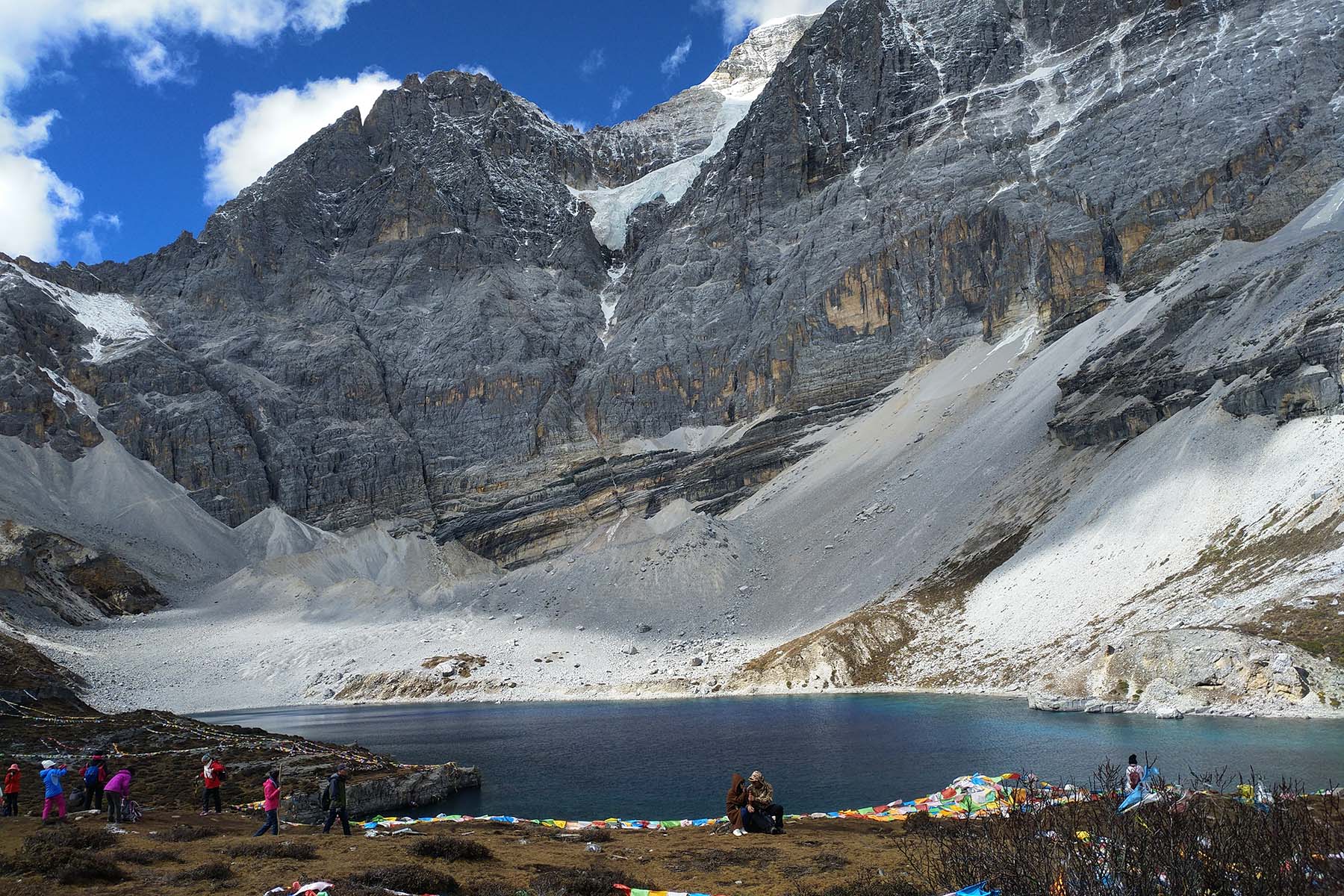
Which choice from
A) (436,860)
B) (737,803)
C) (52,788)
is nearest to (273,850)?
(436,860)

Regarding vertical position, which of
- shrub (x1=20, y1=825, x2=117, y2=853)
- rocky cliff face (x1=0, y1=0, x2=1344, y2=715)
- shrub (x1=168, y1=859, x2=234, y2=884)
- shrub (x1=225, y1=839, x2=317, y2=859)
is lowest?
shrub (x1=225, y1=839, x2=317, y2=859)

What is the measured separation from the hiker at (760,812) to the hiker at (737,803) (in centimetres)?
15

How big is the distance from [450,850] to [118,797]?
37.3ft

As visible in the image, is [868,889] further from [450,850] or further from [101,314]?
[101,314]

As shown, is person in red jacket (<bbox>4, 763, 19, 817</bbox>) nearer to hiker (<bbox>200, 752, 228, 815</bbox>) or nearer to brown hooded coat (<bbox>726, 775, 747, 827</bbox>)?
hiker (<bbox>200, 752, 228, 815</bbox>)

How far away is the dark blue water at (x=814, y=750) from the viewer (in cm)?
3028

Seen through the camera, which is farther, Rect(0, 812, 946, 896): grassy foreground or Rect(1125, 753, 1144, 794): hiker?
Rect(1125, 753, 1144, 794): hiker

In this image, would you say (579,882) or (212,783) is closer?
(579,882)

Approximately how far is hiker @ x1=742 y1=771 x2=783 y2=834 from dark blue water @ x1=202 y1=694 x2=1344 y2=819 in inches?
272

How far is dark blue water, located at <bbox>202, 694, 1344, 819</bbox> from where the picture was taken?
3028cm

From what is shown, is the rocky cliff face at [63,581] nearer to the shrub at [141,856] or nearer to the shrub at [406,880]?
the shrub at [141,856]

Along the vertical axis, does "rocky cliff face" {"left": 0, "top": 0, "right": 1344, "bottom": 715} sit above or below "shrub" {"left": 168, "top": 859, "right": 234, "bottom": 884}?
above

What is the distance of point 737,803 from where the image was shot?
72.5 feet

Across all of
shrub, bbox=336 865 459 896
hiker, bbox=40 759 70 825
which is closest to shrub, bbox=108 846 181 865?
shrub, bbox=336 865 459 896
